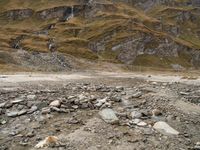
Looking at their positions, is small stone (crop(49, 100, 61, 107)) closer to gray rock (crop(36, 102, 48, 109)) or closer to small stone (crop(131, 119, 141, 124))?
gray rock (crop(36, 102, 48, 109))

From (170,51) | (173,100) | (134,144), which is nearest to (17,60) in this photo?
(173,100)

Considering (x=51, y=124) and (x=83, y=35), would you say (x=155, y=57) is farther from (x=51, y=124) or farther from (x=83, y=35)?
(x=51, y=124)

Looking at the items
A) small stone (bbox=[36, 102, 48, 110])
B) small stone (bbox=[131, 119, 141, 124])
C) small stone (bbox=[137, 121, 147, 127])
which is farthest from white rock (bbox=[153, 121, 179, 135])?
small stone (bbox=[36, 102, 48, 110])

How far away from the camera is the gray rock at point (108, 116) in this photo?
22.3 metres

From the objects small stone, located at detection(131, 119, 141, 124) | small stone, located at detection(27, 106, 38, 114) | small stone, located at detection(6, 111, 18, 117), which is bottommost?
small stone, located at detection(131, 119, 141, 124)

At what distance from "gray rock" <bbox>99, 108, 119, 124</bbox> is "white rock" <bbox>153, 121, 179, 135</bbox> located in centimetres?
235

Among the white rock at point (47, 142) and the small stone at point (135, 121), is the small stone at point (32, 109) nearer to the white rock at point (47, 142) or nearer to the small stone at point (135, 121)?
the white rock at point (47, 142)

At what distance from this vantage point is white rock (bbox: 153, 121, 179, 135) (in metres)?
21.3

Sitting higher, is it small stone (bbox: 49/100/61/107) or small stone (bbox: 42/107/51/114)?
small stone (bbox: 49/100/61/107)

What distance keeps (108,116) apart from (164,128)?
138 inches

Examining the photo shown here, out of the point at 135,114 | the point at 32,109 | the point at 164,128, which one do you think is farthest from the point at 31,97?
the point at 164,128

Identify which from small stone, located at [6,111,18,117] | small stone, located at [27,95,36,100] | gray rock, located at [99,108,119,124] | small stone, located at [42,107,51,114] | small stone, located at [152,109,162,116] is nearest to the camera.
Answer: gray rock, located at [99,108,119,124]

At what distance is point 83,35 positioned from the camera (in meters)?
197

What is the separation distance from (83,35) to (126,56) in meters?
31.9
